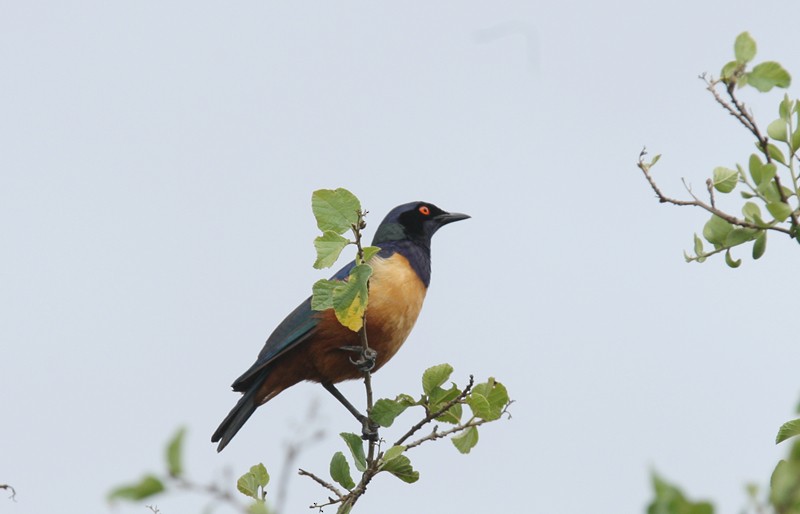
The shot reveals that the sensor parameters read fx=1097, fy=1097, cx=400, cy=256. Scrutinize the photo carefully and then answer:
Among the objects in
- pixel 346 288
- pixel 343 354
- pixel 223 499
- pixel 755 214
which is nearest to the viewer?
pixel 223 499

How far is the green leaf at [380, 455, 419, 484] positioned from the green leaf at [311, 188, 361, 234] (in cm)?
104

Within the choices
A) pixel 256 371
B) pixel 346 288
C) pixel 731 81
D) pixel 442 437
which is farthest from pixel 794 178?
pixel 256 371

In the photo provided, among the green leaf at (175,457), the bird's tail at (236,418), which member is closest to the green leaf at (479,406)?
the green leaf at (175,457)

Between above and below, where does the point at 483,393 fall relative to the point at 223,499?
above

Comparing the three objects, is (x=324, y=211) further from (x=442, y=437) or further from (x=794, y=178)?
(x=794, y=178)

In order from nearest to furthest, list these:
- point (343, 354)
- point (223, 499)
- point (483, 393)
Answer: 1. point (223, 499)
2. point (483, 393)
3. point (343, 354)

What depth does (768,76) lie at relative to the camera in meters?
3.20

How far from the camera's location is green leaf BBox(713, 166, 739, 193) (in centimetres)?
335

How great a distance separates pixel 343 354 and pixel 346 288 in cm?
269

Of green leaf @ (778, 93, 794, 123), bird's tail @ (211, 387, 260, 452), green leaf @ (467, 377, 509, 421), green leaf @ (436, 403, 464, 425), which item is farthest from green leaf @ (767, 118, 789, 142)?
bird's tail @ (211, 387, 260, 452)

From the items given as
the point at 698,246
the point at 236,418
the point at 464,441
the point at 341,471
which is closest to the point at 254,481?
the point at 341,471

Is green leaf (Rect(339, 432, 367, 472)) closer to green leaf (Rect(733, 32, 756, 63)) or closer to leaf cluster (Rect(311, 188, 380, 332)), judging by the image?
leaf cluster (Rect(311, 188, 380, 332))

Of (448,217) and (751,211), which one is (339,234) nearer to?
(751,211)

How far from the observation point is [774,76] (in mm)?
3193
